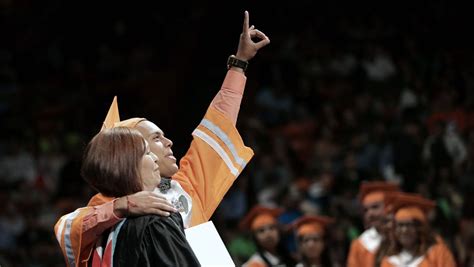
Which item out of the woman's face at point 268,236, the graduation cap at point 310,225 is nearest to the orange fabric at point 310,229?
the graduation cap at point 310,225

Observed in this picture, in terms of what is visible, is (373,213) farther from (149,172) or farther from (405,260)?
(149,172)

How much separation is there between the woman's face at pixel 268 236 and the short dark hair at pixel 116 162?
4719 millimetres

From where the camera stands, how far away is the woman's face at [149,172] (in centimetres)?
362

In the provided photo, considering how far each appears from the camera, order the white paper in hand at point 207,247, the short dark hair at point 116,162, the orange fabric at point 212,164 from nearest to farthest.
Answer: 1. the short dark hair at point 116,162
2. the white paper in hand at point 207,247
3. the orange fabric at point 212,164

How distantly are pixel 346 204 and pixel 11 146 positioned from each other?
13.2ft

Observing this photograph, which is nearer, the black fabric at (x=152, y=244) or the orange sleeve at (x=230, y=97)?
the black fabric at (x=152, y=244)

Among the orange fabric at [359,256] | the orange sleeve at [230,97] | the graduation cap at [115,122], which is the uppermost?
the orange sleeve at [230,97]

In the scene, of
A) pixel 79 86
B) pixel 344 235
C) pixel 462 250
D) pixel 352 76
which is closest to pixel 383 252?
pixel 462 250

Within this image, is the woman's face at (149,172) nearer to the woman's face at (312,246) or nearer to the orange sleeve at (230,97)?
the orange sleeve at (230,97)

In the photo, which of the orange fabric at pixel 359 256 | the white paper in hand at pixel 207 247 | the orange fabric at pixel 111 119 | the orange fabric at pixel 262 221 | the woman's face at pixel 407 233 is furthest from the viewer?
the orange fabric at pixel 262 221

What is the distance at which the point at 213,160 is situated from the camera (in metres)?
4.30

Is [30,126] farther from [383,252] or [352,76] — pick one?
[383,252]

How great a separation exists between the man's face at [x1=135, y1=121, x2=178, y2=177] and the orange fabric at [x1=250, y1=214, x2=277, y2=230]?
4.59 metres

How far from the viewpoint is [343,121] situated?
12203 mm
